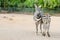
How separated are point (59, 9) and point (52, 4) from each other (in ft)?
6.76

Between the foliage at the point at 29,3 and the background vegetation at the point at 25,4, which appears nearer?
the foliage at the point at 29,3

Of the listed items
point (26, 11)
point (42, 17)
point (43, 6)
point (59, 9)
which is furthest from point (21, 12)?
point (42, 17)

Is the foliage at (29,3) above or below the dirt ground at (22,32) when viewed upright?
below

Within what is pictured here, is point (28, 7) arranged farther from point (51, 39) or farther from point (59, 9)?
point (51, 39)

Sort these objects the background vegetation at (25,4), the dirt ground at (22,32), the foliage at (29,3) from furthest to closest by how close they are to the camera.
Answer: the background vegetation at (25,4)
the foliage at (29,3)
the dirt ground at (22,32)

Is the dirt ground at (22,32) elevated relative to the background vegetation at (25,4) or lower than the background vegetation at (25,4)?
elevated

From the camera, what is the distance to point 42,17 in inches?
388

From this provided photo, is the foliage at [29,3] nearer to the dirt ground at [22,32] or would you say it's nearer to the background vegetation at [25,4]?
the background vegetation at [25,4]

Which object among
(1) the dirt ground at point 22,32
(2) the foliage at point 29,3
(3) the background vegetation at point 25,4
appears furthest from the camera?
(3) the background vegetation at point 25,4

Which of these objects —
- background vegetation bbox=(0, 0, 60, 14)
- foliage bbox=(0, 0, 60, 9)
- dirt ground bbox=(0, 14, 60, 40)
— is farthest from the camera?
background vegetation bbox=(0, 0, 60, 14)

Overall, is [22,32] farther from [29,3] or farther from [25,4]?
[25,4]

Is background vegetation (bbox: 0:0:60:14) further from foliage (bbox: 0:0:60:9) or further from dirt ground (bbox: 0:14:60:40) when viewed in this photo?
dirt ground (bbox: 0:14:60:40)

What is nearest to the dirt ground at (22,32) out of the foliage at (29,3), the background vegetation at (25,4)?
the foliage at (29,3)

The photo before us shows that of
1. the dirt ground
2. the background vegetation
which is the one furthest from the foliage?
the dirt ground
